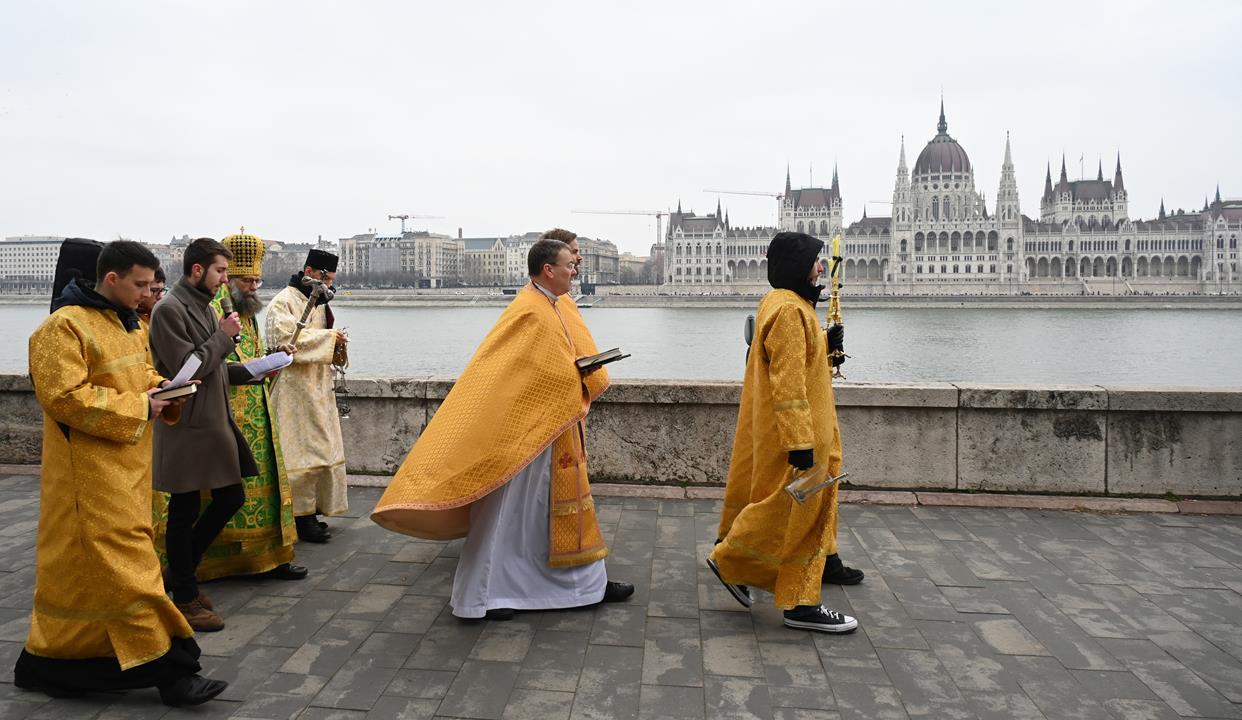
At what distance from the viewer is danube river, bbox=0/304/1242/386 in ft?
89.7

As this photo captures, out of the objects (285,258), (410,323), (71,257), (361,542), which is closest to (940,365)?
(361,542)

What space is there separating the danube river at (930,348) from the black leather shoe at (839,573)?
9356mm

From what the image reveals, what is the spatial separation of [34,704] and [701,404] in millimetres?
4310

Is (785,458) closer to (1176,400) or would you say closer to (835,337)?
(835,337)

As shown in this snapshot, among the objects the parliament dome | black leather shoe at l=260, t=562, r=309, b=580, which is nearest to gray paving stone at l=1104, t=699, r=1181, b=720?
black leather shoe at l=260, t=562, r=309, b=580

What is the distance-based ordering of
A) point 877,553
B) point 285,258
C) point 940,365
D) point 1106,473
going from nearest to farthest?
1. point 877,553
2. point 1106,473
3. point 940,365
4. point 285,258

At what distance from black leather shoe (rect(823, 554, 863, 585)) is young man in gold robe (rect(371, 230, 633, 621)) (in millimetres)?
1043

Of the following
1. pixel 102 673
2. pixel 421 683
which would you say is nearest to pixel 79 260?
pixel 102 673

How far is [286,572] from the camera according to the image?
4344 mm

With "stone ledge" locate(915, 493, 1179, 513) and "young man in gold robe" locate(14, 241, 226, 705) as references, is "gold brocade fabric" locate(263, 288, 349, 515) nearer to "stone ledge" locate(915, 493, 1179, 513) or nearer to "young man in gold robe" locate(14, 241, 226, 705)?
"young man in gold robe" locate(14, 241, 226, 705)

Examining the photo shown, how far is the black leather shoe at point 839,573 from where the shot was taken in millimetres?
4301

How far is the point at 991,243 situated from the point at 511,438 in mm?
113296

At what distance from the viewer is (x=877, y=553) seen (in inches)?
189

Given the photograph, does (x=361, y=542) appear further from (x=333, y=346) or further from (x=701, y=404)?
(x=701, y=404)
